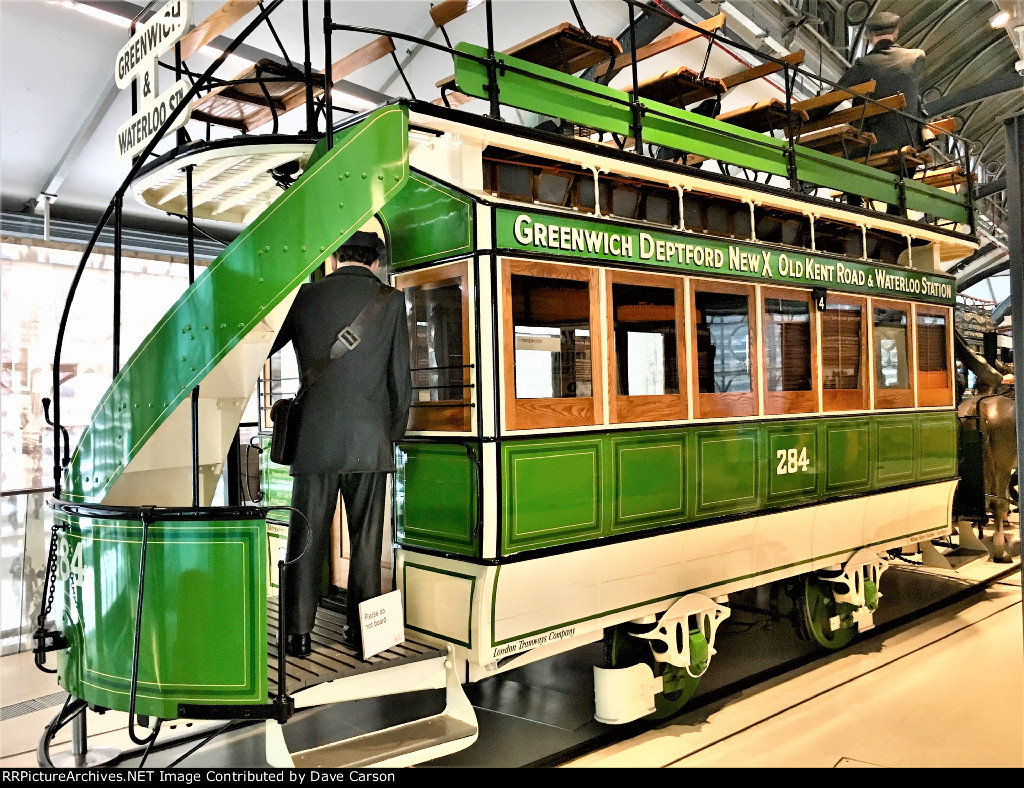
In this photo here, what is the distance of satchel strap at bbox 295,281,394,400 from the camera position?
11.9ft

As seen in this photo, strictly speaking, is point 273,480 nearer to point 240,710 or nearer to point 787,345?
point 240,710

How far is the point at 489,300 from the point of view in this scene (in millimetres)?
3738

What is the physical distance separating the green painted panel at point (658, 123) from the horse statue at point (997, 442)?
2.60 m

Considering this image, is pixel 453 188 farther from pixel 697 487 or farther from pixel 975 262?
pixel 975 262

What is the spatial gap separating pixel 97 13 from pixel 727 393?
16.4ft

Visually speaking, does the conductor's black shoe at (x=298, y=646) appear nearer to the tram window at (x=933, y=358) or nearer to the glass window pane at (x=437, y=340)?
the glass window pane at (x=437, y=340)

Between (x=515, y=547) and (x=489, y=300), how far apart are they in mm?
1118

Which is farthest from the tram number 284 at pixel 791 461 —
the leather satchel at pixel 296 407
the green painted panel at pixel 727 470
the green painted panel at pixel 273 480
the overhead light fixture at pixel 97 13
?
the overhead light fixture at pixel 97 13

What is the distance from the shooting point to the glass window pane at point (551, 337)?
3.88 metres

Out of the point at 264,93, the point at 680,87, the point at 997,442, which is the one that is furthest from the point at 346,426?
the point at 997,442

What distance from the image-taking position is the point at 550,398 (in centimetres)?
398

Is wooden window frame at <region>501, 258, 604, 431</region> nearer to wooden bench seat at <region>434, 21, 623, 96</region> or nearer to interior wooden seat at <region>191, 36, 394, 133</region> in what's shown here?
wooden bench seat at <region>434, 21, 623, 96</region>

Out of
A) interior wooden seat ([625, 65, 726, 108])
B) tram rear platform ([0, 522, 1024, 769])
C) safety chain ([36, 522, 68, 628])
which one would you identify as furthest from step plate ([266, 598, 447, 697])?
interior wooden seat ([625, 65, 726, 108])

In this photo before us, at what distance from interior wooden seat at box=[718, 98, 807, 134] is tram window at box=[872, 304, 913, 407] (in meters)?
1.53
